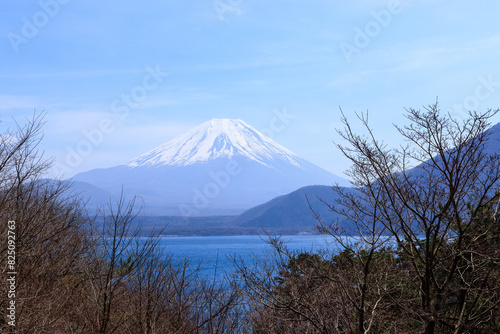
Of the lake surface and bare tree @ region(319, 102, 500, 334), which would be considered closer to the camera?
bare tree @ region(319, 102, 500, 334)

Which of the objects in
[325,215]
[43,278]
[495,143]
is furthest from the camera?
[325,215]

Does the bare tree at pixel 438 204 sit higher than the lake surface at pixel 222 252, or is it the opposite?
the bare tree at pixel 438 204

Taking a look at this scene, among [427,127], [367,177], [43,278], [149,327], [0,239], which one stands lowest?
[149,327]

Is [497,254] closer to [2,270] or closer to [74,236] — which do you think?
[2,270]

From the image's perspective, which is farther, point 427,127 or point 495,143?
point 495,143

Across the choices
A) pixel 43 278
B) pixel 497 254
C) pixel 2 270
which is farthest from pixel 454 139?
pixel 43 278

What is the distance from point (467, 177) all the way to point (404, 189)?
0.95m

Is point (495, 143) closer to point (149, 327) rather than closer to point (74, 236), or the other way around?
point (74, 236)

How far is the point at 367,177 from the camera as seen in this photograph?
754cm

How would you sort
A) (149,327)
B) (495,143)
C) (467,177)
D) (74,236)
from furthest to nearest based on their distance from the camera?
(495,143) < (74,236) < (149,327) < (467,177)

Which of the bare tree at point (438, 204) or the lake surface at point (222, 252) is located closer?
the bare tree at point (438, 204)

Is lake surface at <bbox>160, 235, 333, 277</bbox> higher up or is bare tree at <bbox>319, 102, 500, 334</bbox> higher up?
bare tree at <bbox>319, 102, 500, 334</bbox>

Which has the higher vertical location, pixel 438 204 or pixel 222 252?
pixel 438 204

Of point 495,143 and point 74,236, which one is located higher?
point 495,143
